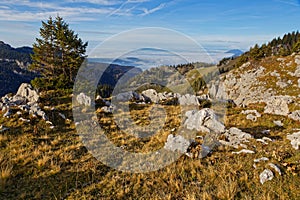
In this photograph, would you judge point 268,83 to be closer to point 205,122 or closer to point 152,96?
point 152,96

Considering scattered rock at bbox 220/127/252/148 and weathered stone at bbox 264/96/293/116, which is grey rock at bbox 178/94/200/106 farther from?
scattered rock at bbox 220/127/252/148

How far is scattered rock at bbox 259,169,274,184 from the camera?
774 cm

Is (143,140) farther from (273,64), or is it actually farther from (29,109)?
(273,64)

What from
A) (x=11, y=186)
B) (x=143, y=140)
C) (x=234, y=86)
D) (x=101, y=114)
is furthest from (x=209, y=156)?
(x=234, y=86)

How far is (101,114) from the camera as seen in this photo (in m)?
18.4

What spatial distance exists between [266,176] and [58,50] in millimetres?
38949

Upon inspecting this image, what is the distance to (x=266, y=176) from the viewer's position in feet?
25.6

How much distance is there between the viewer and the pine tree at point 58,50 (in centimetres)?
3562

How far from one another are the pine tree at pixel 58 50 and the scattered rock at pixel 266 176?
3245 cm

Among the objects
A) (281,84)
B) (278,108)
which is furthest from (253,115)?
(281,84)

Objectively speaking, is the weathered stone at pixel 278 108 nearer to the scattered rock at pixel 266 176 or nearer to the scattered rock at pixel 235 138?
the scattered rock at pixel 235 138

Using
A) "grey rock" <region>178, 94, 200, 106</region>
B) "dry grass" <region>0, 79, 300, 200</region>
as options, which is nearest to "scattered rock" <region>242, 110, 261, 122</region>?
"dry grass" <region>0, 79, 300, 200</region>

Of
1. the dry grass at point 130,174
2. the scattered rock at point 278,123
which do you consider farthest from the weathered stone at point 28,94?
the scattered rock at point 278,123

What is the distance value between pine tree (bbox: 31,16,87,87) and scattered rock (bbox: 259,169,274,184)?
32.4 metres
